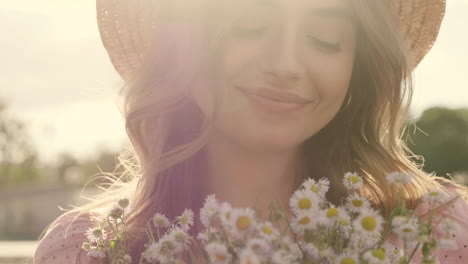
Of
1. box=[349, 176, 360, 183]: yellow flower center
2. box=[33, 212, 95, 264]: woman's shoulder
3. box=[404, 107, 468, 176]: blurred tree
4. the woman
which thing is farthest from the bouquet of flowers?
box=[404, 107, 468, 176]: blurred tree

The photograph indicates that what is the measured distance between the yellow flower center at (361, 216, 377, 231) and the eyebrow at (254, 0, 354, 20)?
4.01ft

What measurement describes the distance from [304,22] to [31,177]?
84957 mm

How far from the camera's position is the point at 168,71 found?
11.0 feet

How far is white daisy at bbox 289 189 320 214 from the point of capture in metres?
1.81

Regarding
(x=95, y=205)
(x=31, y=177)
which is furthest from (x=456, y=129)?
(x=95, y=205)

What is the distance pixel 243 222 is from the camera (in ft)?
5.47

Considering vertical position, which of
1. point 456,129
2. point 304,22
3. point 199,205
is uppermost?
point 304,22

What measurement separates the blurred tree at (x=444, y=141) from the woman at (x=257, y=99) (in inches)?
2174

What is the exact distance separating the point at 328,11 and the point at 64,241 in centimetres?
148

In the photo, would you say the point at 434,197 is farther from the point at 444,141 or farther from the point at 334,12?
the point at 444,141

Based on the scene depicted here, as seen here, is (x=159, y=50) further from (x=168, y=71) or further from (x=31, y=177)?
(x=31, y=177)

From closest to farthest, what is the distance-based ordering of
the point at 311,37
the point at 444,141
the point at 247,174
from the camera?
the point at 311,37 → the point at 247,174 → the point at 444,141

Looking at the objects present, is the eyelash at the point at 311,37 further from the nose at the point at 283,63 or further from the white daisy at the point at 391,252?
the white daisy at the point at 391,252

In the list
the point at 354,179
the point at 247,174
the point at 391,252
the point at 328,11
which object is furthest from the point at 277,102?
the point at 391,252
